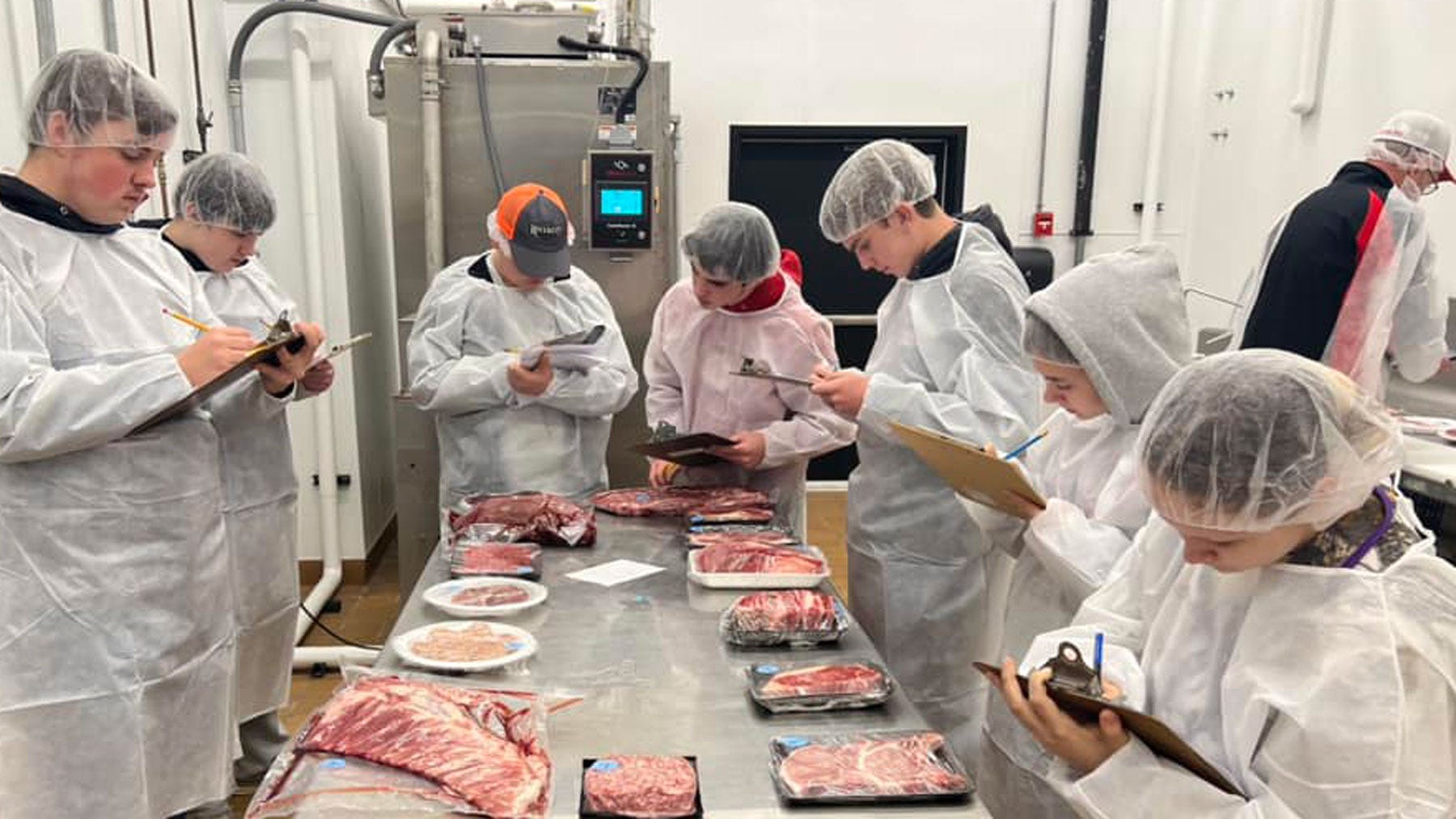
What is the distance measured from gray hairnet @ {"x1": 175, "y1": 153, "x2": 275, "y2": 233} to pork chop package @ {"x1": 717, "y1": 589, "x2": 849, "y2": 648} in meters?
1.70

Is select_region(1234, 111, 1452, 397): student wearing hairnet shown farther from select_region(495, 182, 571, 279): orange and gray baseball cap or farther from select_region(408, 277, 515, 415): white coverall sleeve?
select_region(408, 277, 515, 415): white coverall sleeve

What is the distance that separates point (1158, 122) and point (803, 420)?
3.46 meters

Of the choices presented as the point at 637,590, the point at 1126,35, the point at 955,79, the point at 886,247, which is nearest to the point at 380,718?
the point at 637,590

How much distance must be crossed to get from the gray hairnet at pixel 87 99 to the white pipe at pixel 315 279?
2135mm

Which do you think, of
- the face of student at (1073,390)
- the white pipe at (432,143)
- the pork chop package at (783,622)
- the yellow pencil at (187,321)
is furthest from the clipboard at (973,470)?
the white pipe at (432,143)

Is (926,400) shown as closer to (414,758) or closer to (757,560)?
(757,560)

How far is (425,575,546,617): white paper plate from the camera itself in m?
1.71

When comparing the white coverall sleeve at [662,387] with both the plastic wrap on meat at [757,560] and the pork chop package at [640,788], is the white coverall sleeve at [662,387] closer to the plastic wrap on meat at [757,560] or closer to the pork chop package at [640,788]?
the plastic wrap on meat at [757,560]

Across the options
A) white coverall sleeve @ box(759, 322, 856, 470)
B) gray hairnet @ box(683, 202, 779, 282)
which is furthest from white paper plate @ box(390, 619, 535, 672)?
gray hairnet @ box(683, 202, 779, 282)

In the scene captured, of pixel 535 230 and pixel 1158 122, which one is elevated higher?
pixel 1158 122

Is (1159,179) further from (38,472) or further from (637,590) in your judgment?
(38,472)

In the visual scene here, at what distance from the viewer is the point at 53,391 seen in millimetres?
1596

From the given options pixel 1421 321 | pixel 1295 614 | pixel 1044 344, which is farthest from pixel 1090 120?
pixel 1295 614

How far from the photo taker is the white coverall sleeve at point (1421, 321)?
2797 millimetres
